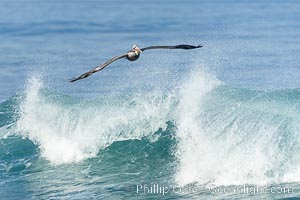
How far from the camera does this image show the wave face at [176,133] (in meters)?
19.9

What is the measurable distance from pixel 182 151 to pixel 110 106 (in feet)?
18.1

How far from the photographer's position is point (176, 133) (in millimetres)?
22844

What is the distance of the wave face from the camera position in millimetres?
19875

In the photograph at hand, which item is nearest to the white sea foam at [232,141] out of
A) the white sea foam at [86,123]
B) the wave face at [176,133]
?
the wave face at [176,133]

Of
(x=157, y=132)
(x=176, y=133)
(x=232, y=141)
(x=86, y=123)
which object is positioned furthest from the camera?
(x=86, y=123)

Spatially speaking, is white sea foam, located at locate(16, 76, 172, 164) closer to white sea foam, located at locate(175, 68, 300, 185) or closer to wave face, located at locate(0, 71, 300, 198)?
wave face, located at locate(0, 71, 300, 198)

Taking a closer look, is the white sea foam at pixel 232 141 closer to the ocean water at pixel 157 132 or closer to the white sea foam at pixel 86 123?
the ocean water at pixel 157 132

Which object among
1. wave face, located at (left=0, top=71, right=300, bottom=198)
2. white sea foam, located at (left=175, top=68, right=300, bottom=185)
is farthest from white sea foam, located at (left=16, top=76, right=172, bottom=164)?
white sea foam, located at (left=175, top=68, right=300, bottom=185)

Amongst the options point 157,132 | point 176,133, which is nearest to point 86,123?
point 157,132

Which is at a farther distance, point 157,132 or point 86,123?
point 86,123

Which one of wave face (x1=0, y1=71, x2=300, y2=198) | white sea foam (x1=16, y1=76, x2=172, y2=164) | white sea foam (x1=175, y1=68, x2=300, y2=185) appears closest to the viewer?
white sea foam (x1=175, y1=68, x2=300, y2=185)

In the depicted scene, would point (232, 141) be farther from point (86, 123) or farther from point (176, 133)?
point (86, 123)

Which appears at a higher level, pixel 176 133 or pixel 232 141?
pixel 176 133

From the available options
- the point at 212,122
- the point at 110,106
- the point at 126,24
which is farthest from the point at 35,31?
the point at 212,122
